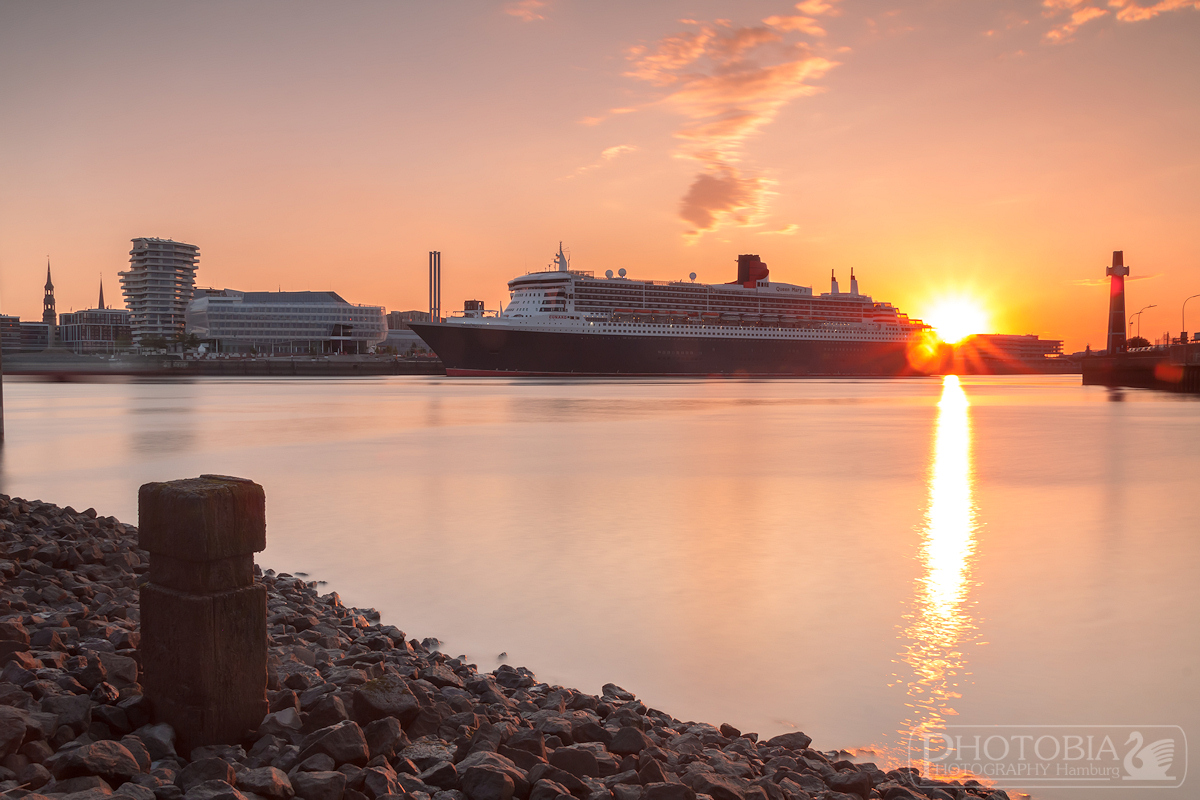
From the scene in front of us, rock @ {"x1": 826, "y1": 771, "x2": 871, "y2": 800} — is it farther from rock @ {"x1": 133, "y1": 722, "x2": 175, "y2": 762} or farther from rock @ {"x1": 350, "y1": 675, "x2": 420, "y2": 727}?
rock @ {"x1": 133, "y1": 722, "x2": 175, "y2": 762}

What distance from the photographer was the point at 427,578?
7941 mm

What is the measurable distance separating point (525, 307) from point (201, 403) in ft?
152

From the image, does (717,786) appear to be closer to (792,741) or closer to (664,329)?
(792,741)

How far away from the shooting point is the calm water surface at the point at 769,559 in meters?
5.21

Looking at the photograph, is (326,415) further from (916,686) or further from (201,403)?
(916,686)

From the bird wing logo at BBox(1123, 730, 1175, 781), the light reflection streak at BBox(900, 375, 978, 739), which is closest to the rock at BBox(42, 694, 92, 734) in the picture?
→ the light reflection streak at BBox(900, 375, 978, 739)

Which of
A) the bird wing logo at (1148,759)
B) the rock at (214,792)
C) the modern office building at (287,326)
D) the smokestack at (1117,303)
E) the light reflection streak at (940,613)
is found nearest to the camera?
the rock at (214,792)

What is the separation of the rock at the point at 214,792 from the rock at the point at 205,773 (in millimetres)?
66

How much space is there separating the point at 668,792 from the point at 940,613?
14.1 ft

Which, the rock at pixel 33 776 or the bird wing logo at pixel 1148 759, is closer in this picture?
the rock at pixel 33 776

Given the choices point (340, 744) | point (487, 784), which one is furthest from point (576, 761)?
point (340, 744)

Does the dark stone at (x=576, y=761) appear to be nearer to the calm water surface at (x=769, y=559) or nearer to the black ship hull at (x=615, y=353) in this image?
the calm water surface at (x=769, y=559)

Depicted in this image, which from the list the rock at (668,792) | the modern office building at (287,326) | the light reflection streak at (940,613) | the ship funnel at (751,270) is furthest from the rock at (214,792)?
the modern office building at (287,326)

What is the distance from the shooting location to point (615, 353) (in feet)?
276
